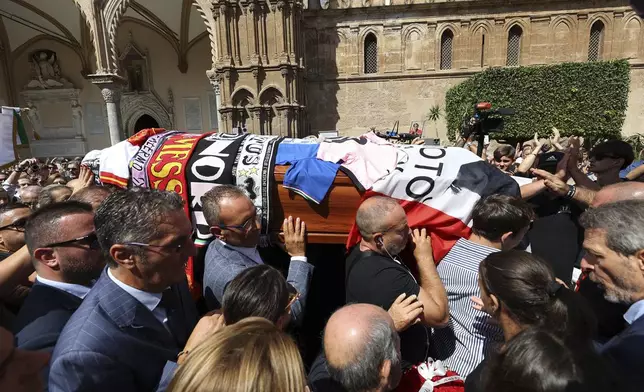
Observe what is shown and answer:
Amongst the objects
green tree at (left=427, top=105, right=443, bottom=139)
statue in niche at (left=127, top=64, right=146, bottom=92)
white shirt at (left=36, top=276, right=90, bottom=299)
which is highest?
statue in niche at (left=127, top=64, right=146, bottom=92)

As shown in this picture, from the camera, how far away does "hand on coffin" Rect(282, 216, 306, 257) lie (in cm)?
229

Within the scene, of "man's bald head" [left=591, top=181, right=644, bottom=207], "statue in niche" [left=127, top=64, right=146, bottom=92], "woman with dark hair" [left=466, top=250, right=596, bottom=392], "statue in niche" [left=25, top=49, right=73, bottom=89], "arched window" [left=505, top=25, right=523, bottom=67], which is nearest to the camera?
"woman with dark hair" [left=466, top=250, right=596, bottom=392]

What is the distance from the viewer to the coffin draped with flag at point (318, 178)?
7.39 ft

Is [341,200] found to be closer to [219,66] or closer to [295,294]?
[295,294]

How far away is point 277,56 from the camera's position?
45.5 feet

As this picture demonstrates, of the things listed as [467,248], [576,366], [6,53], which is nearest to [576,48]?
[467,248]

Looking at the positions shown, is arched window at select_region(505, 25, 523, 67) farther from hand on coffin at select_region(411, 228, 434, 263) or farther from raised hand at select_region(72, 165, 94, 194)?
raised hand at select_region(72, 165, 94, 194)

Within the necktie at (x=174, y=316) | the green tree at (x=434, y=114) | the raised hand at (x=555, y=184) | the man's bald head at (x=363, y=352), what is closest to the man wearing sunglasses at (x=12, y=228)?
the necktie at (x=174, y=316)

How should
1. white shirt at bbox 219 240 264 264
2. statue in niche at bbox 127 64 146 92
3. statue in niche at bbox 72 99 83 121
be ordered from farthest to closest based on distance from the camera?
statue in niche at bbox 72 99 83 121, statue in niche at bbox 127 64 146 92, white shirt at bbox 219 240 264 264

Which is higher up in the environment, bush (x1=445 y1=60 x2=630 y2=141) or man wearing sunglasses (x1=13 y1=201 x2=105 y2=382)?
bush (x1=445 y1=60 x2=630 y2=141)

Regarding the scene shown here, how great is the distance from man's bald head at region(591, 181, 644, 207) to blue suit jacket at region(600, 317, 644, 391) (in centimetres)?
94

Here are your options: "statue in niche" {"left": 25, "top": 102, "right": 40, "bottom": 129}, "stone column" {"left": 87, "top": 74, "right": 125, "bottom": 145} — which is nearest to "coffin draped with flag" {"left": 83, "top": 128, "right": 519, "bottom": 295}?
"stone column" {"left": 87, "top": 74, "right": 125, "bottom": 145}

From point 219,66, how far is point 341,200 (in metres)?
13.0

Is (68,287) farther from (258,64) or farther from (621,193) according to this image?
(258,64)
